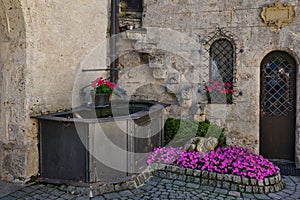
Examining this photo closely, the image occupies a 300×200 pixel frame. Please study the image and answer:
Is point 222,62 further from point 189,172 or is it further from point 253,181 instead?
point 253,181

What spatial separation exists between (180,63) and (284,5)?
2.31m

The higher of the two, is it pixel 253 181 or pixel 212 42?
pixel 212 42

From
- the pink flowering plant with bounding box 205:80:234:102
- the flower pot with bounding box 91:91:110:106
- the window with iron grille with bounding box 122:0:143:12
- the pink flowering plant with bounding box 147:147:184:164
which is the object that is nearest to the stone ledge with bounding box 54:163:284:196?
the pink flowering plant with bounding box 147:147:184:164

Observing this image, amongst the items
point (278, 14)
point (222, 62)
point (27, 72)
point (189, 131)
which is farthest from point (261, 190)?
point (27, 72)

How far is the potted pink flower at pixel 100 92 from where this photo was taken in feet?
17.5

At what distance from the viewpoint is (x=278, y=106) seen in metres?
5.91

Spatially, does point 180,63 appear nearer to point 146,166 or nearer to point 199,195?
point 146,166

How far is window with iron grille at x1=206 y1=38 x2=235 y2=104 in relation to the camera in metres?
6.16

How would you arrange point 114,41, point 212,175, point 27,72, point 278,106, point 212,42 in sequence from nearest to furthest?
point 27,72 < point 212,175 < point 278,106 < point 212,42 < point 114,41

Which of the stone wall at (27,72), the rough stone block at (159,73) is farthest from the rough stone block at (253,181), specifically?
the stone wall at (27,72)

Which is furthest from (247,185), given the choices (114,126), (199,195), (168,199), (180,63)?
(180,63)

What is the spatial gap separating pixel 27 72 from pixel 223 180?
333 cm

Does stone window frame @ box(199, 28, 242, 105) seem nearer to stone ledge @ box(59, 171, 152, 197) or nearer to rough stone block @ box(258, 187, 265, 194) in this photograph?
rough stone block @ box(258, 187, 265, 194)

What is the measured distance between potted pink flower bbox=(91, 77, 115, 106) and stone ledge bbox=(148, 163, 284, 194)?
1.49 meters
